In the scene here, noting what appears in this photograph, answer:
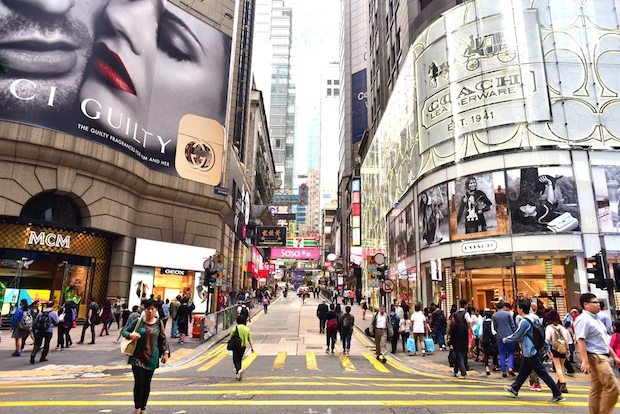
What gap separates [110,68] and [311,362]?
20.7m

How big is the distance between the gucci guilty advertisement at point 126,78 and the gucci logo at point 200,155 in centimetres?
8

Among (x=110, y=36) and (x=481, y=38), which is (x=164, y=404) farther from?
(x=481, y=38)

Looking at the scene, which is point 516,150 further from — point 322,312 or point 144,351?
point 144,351

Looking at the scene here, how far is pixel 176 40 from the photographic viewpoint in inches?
1193

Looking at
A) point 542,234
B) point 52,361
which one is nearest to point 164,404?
point 52,361

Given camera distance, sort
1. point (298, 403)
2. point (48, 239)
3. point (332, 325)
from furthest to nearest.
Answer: point (48, 239) → point (332, 325) → point (298, 403)

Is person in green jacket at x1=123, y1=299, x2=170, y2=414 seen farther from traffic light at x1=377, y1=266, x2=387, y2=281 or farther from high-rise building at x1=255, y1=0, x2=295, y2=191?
high-rise building at x1=255, y1=0, x2=295, y2=191

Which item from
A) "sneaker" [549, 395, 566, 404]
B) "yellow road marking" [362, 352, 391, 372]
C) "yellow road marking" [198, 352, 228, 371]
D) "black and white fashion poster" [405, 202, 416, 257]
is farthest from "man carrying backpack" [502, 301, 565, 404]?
"black and white fashion poster" [405, 202, 416, 257]

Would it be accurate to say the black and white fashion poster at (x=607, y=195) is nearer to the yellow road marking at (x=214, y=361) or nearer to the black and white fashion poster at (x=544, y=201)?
the black and white fashion poster at (x=544, y=201)

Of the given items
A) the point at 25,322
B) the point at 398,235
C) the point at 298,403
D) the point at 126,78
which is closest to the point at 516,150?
the point at 398,235

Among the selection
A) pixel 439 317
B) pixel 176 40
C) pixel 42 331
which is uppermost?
pixel 176 40

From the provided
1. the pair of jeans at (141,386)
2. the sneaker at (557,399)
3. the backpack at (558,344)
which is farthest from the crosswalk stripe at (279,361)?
the backpack at (558,344)

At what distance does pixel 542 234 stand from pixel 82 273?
1037 inches

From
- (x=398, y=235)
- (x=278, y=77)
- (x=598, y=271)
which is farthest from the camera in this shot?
(x=278, y=77)
